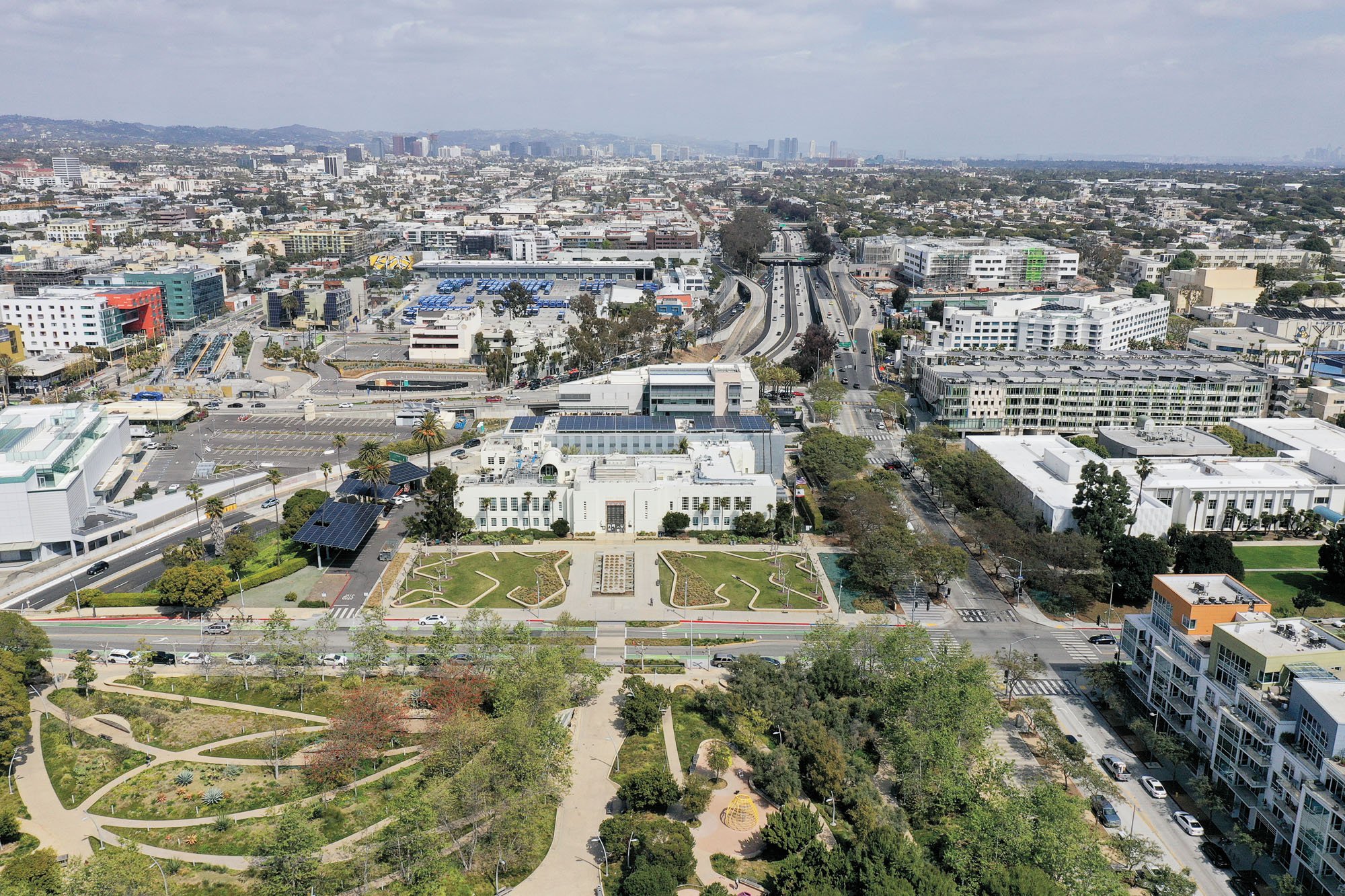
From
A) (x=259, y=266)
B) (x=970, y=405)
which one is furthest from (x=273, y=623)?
(x=259, y=266)

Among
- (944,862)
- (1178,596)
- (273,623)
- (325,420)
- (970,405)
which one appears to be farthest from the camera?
(325,420)

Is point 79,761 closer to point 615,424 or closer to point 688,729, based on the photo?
point 688,729

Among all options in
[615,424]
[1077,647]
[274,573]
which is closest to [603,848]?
[1077,647]

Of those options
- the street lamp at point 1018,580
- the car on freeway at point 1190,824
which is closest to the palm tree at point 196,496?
the street lamp at point 1018,580

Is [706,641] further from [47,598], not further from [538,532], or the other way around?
[47,598]

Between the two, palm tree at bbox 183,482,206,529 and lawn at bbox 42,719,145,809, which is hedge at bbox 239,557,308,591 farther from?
lawn at bbox 42,719,145,809

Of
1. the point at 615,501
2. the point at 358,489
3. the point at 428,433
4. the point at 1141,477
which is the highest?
the point at 428,433

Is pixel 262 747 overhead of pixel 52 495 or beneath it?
beneath
